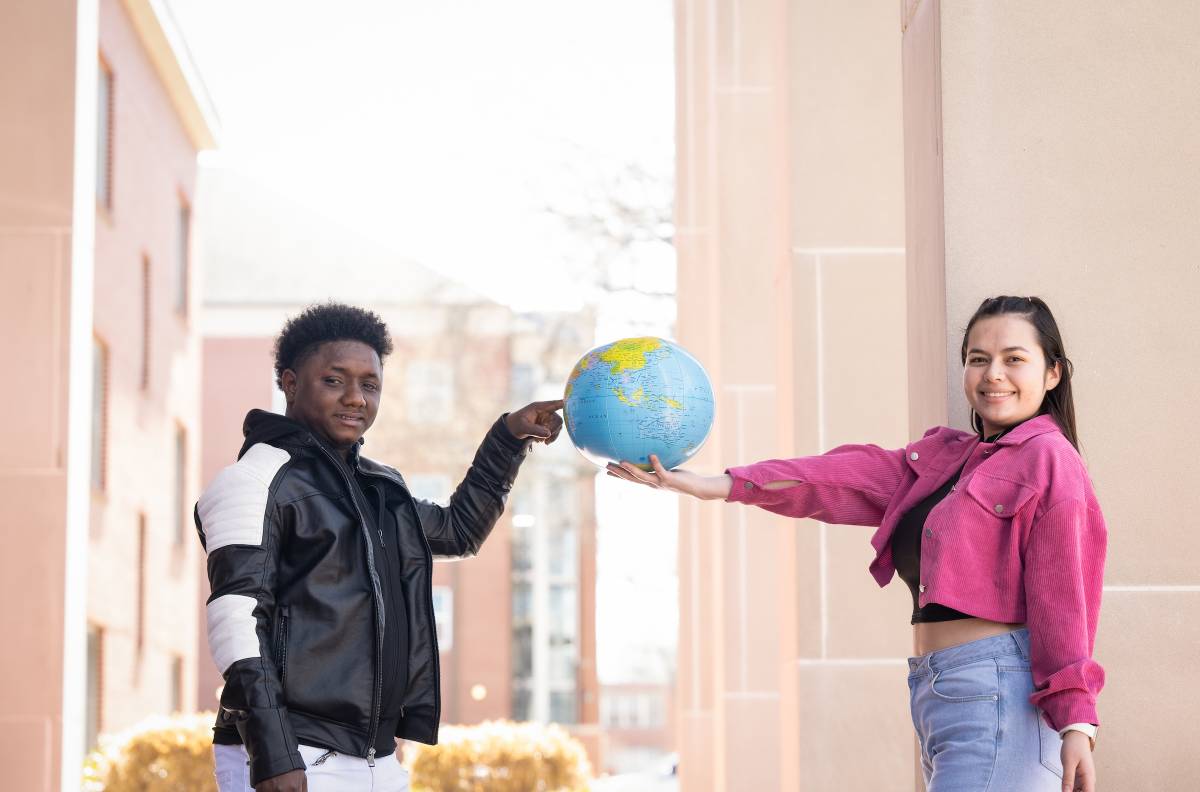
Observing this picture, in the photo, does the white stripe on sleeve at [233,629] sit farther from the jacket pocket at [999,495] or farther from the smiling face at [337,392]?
the jacket pocket at [999,495]

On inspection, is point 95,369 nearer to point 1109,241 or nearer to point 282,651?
point 282,651

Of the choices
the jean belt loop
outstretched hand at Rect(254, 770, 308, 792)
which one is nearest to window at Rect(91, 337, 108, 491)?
outstretched hand at Rect(254, 770, 308, 792)

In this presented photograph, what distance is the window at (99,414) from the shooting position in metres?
21.5

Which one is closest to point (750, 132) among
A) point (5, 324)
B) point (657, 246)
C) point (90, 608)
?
point (5, 324)

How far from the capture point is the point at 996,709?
3395 mm

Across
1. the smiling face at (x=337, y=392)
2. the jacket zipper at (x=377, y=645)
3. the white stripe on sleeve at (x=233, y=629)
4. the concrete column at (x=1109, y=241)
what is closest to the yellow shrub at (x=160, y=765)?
the smiling face at (x=337, y=392)

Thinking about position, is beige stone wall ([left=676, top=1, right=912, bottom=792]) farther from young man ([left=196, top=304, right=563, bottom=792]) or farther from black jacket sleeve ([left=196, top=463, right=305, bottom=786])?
black jacket sleeve ([left=196, top=463, right=305, bottom=786])

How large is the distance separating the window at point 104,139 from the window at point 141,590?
5.52m

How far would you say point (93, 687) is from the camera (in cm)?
2133

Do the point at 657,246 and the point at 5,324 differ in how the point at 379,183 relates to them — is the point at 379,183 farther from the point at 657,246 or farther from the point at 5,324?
the point at 5,324

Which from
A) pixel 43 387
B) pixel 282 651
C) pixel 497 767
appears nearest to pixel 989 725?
pixel 282 651

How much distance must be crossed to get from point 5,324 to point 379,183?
27.6m

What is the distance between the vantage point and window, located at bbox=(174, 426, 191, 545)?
2833cm

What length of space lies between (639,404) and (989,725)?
1.38 m
